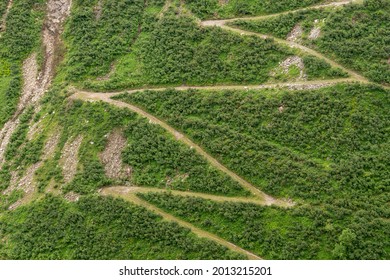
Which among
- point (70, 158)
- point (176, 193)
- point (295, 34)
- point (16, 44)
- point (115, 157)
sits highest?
point (16, 44)

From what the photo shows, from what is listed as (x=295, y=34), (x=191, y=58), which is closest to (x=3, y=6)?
(x=191, y=58)

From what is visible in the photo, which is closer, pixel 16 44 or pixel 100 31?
pixel 100 31

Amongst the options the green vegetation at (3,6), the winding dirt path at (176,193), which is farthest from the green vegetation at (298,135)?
the green vegetation at (3,6)

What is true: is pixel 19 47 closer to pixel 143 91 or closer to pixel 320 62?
pixel 143 91

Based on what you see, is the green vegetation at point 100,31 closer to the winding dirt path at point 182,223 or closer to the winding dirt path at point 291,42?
the winding dirt path at point 291,42

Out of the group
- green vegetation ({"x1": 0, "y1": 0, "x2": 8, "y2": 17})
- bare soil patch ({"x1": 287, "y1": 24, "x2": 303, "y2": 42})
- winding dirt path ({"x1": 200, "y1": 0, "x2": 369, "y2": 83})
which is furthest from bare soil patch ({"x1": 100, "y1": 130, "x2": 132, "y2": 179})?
green vegetation ({"x1": 0, "y1": 0, "x2": 8, "y2": 17})

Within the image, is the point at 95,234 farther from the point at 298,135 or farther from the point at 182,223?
the point at 298,135

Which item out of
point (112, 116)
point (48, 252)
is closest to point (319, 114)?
point (112, 116)
